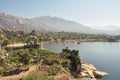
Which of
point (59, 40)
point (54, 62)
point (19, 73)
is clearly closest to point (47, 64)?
point (54, 62)

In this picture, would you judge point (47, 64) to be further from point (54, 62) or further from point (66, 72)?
point (66, 72)

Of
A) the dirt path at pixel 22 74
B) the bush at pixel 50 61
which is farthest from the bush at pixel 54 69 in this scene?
the dirt path at pixel 22 74

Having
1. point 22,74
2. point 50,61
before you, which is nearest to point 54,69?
point 50,61

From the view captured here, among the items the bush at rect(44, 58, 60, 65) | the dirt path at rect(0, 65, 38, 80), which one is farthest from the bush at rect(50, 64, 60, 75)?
the dirt path at rect(0, 65, 38, 80)

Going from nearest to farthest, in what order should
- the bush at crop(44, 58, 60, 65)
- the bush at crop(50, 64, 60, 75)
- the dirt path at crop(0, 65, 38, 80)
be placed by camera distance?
the dirt path at crop(0, 65, 38, 80)
the bush at crop(50, 64, 60, 75)
the bush at crop(44, 58, 60, 65)

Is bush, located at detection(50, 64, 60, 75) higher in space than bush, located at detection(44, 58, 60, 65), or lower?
lower

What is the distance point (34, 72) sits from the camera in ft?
150

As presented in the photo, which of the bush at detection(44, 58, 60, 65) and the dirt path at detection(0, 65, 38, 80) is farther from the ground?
the bush at detection(44, 58, 60, 65)

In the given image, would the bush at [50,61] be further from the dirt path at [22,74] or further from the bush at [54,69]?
the dirt path at [22,74]

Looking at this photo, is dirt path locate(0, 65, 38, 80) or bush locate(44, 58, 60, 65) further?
bush locate(44, 58, 60, 65)

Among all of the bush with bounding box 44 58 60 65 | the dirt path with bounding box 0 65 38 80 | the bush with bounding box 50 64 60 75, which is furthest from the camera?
the bush with bounding box 44 58 60 65

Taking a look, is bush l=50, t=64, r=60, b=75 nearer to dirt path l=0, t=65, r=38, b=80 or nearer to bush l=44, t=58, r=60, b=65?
bush l=44, t=58, r=60, b=65

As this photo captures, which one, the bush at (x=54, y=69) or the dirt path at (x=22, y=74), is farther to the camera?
the bush at (x=54, y=69)

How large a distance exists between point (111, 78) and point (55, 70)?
55.1 ft
